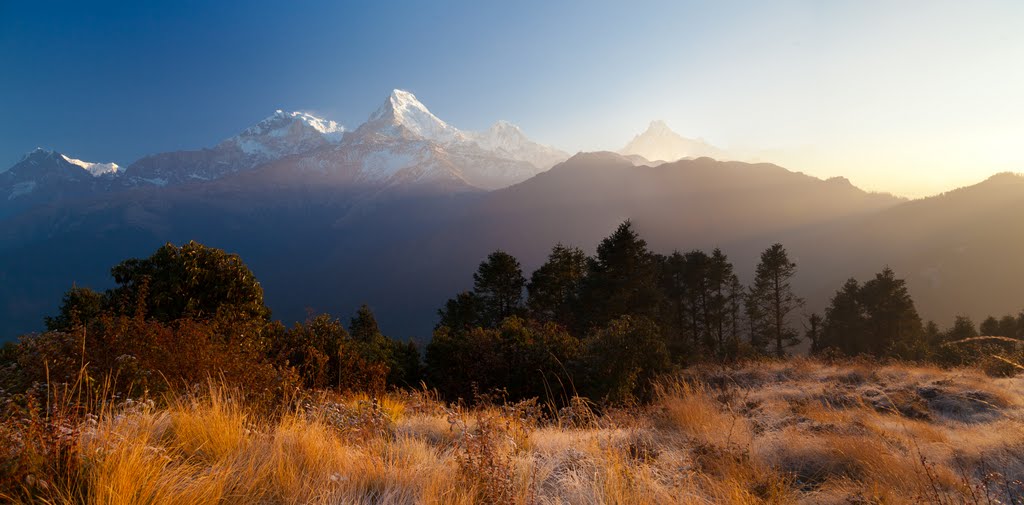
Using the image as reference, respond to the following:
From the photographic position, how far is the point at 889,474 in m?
3.52

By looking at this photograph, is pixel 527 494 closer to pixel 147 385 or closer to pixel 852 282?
pixel 147 385

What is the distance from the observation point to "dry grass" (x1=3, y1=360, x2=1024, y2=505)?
2.49 m

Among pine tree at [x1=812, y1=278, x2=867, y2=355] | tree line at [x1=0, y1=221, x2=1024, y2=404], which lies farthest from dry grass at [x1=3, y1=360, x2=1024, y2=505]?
pine tree at [x1=812, y1=278, x2=867, y2=355]

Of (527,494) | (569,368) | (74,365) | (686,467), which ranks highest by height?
(74,365)

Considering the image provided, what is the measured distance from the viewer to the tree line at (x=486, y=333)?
532cm

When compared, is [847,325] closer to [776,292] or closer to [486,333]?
[776,292]

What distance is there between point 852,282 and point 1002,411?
1400 inches

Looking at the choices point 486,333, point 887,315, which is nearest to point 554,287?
point 486,333

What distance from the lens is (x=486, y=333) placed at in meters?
15.9

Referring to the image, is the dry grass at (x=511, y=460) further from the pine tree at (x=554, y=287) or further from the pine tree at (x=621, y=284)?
the pine tree at (x=554, y=287)

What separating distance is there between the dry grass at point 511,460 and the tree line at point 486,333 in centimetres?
74

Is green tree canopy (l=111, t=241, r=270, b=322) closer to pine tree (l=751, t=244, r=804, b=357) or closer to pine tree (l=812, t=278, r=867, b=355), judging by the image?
pine tree (l=751, t=244, r=804, b=357)

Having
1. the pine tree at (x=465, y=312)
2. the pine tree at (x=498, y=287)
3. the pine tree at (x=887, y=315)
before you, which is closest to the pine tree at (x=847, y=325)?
the pine tree at (x=887, y=315)

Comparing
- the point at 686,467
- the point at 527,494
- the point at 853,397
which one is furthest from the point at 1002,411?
the point at 527,494
